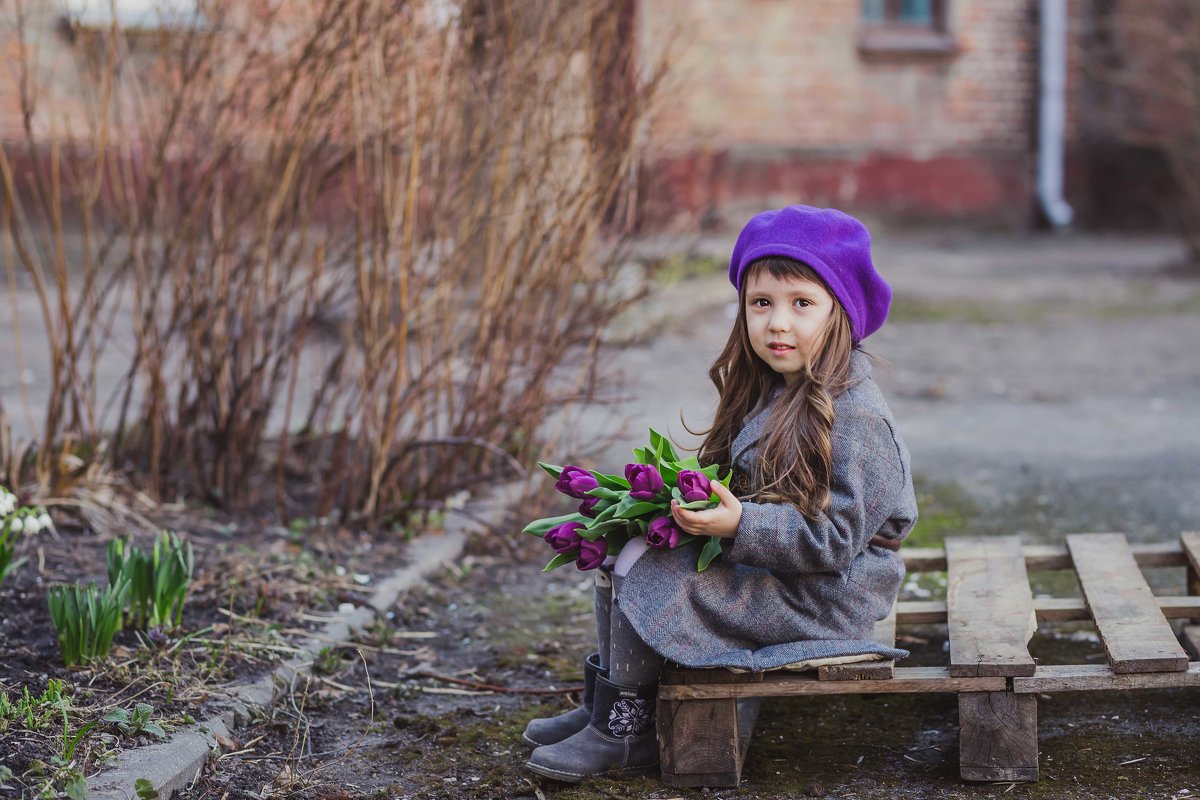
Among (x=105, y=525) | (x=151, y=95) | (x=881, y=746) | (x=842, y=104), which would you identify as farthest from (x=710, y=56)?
(x=881, y=746)

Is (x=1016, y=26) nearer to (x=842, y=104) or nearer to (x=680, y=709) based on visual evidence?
(x=842, y=104)

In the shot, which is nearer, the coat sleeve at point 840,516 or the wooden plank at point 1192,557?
the coat sleeve at point 840,516

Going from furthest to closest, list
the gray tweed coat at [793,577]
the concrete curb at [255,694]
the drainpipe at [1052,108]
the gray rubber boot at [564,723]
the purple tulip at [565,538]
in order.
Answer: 1. the drainpipe at [1052,108]
2. the gray rubber boot at [564,723]
3. the purple tulip at [565,538]
4. the gray tweed coat at [793,577]
5. the concrete curb at [255,694]

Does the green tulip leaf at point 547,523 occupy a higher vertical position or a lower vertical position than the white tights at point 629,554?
higher

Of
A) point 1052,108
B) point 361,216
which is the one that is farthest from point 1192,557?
point 1052,108

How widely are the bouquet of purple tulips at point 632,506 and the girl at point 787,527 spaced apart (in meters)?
0.04

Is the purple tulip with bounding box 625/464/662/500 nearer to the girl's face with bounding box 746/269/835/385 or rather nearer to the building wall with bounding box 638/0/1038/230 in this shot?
the girl's face with bounding box 746/269/835/385

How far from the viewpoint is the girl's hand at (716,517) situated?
8.17 feet

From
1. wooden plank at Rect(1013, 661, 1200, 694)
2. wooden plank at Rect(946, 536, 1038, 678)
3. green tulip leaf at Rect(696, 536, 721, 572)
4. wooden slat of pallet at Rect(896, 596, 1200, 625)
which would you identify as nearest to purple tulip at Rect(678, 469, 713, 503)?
green tulip leaf at Rect(696, 536, 721, 572)

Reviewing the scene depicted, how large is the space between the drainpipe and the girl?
40.5 ft

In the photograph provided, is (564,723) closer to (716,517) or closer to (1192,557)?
(716,517)

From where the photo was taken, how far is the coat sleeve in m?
2.53

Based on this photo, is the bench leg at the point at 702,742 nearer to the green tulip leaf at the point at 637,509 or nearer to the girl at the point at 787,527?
the girl at the point at 787,527

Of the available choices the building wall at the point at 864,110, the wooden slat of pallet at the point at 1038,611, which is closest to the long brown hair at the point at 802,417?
the wooden slat of pallet at the point at 1038,611
